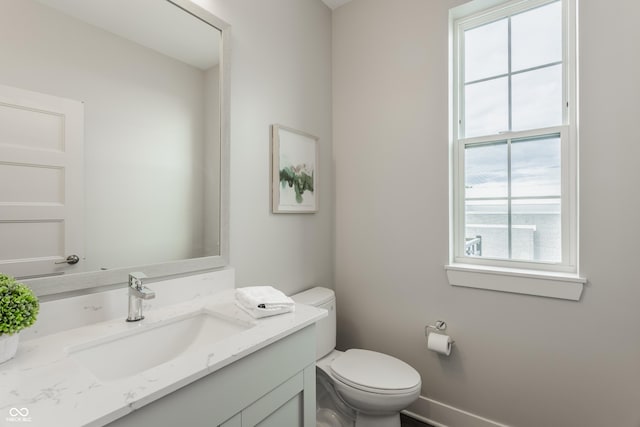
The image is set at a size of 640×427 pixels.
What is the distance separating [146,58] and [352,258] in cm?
156

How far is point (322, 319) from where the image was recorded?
67.6 inches

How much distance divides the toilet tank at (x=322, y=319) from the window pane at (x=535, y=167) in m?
1.18

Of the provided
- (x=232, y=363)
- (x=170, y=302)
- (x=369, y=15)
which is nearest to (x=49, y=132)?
(x=170, y=302)

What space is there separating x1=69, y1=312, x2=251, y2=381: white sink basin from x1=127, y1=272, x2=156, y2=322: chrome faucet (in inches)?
2.4

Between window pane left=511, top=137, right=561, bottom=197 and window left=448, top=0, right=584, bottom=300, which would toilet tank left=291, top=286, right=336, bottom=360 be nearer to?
window left=448, top=0, right=584, bottom=300

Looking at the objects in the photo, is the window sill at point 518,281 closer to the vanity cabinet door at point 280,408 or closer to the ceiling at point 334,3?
the vanity cabinet door at point 280,408

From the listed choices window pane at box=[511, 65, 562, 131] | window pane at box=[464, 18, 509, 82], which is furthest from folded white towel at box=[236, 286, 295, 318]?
window pane at box=[464, 18, 509, 82]

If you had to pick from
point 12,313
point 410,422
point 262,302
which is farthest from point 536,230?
point 12,313

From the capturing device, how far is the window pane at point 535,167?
1.49m

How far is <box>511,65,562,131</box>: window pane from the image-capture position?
1.50 meters

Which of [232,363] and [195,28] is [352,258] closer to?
[232,363]

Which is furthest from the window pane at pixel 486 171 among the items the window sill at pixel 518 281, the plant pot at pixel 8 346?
the plant pot at pixel 8 346

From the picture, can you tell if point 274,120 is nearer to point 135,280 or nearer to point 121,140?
point 121,140

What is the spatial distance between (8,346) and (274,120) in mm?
1340
